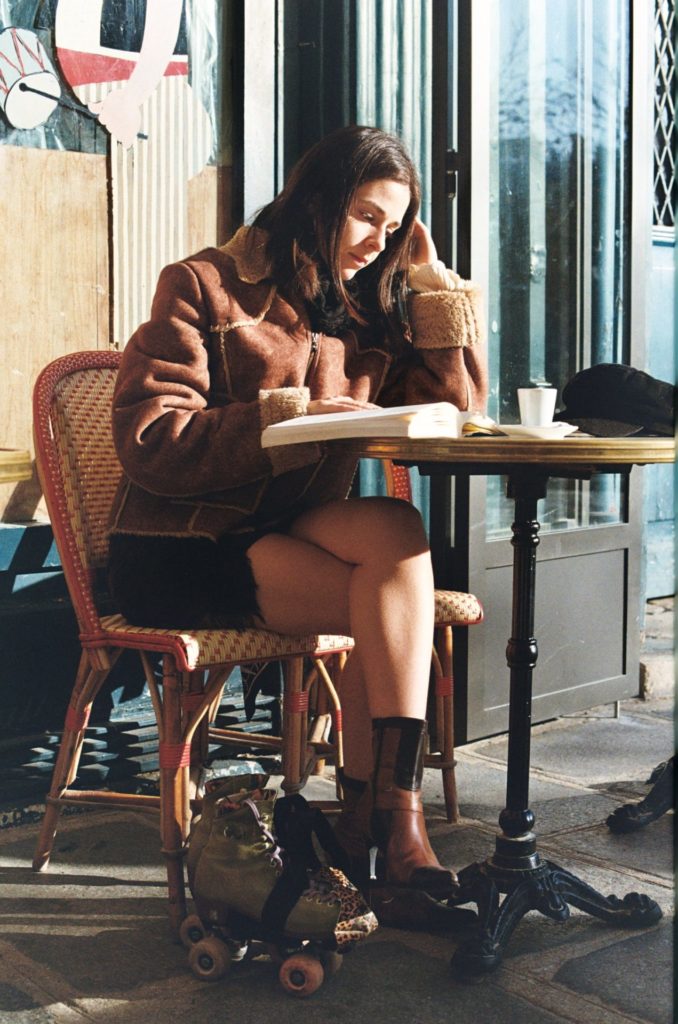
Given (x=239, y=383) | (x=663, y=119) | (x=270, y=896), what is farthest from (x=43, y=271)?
(x=663, y=119)

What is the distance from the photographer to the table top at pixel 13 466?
1.75 m

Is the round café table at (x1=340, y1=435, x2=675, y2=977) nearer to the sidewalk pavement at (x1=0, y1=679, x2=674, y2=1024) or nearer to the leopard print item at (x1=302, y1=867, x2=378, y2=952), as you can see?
the sidewalk pavement at (x1=0, y1=679, x2=674, y2=1024)

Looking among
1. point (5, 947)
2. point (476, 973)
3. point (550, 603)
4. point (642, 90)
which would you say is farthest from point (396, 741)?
point (642, 90)

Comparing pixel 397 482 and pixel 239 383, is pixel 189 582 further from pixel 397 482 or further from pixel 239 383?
pixel 397 482

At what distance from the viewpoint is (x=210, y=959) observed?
6.75ft

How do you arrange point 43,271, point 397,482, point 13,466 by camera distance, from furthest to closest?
point 397,482 < point 43,271 < point 13,466

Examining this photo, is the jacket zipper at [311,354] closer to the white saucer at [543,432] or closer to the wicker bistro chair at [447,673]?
the wicker bistro chair at [447,673]

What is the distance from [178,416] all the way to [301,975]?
1020 mm

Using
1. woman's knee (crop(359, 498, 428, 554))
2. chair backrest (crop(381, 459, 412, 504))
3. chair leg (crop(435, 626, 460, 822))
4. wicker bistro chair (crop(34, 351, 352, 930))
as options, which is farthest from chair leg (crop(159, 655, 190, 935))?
chair backrest (crop(381, 459, 412, 504))

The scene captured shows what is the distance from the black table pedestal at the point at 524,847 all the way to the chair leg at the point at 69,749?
2.68ft

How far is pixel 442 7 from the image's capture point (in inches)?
127

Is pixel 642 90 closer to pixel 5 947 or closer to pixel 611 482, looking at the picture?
pixel 611 482

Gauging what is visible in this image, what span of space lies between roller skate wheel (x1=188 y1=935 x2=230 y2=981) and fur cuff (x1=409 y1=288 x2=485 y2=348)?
133cm

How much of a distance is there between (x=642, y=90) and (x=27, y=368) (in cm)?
216
